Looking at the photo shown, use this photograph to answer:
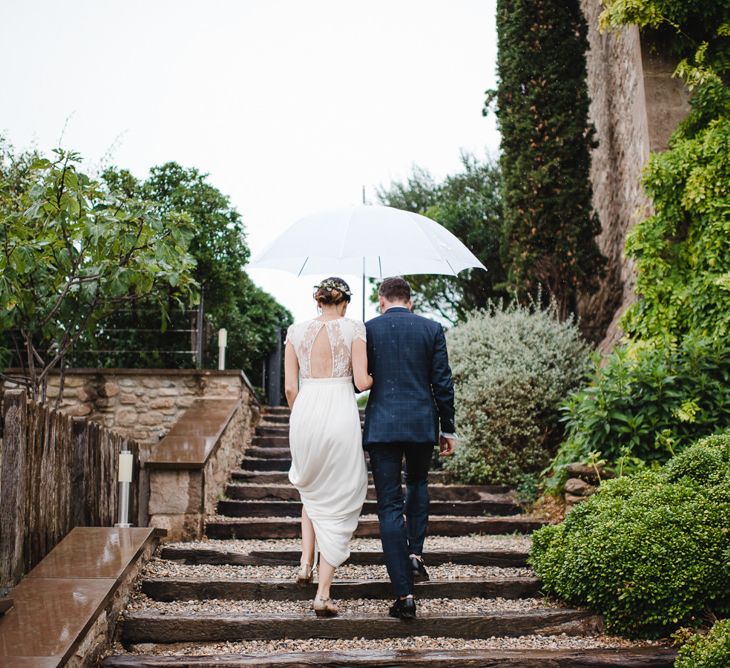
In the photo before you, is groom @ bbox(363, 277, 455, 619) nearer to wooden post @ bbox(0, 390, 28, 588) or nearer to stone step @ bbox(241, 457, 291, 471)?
wooden post @ bbox(0, 390, 28, 588)

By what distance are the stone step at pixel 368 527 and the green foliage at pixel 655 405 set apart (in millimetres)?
575

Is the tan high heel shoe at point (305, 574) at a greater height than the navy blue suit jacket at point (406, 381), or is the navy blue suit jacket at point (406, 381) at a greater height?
the navy blue suit jacket at point (406, 381)

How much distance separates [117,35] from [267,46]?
1.80 metres

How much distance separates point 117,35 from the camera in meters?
9.05

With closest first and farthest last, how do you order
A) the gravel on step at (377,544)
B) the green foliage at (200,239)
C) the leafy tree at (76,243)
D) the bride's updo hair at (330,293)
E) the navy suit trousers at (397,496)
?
the navy suit trousers at (397,496) < the bride's updo hair at (330,293) < the gravel on step at (377,544) < the leafy tree at (76,243) < the green foliage at (200,239)

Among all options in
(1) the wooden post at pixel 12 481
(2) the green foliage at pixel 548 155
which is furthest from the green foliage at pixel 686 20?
(1) the wooden post at pixel 12 481

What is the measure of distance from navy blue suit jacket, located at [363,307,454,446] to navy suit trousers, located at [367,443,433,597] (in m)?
0.10

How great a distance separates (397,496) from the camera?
12.9ft

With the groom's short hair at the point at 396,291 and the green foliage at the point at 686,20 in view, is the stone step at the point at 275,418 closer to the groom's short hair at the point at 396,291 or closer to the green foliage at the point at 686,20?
the green foliage at the point at 686,20

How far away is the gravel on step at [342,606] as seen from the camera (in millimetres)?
4145

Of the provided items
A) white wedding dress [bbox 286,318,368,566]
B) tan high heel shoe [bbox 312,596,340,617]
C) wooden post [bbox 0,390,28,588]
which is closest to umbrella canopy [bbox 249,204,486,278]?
white wedding dress [bbox 286,318,368,566]

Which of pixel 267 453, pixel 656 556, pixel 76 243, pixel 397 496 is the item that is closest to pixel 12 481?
pixel 397 496

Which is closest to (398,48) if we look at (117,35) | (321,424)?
(117,35)

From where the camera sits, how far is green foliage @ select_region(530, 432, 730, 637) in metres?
3.73
